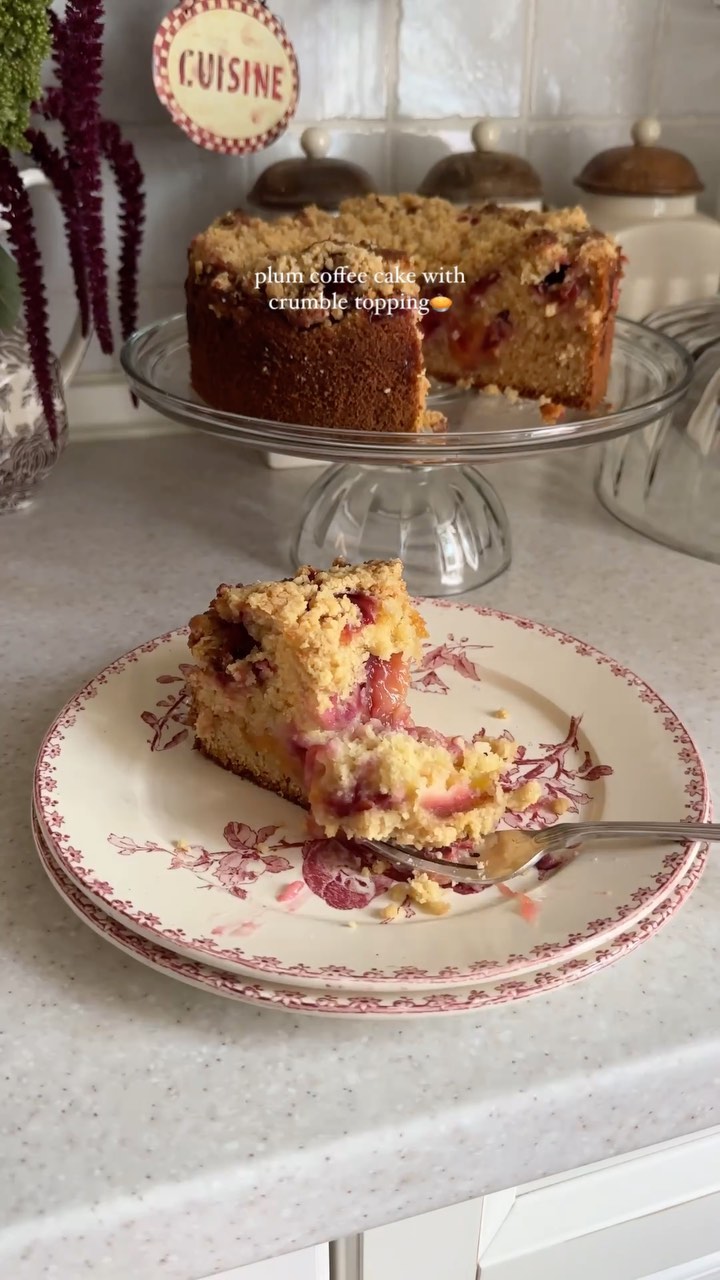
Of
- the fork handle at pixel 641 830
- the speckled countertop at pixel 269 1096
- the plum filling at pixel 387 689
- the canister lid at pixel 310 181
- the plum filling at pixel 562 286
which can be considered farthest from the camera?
the canister lid at pixel 310 181

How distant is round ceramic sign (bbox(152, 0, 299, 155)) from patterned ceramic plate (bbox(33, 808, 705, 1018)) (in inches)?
35.6

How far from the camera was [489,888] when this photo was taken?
2.12 ft

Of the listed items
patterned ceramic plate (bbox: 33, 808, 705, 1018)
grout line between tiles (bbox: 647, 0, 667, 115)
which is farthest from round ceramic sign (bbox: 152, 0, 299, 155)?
patterned ceramic plate (bbox: 33, 808, 705, 1018)

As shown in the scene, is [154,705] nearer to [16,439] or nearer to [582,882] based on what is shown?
[582,882]

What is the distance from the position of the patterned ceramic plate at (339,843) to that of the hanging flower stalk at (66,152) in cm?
35

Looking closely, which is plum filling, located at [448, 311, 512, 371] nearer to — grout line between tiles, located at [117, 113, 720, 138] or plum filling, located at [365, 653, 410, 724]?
grout line between tiles, located at [117, 113, 720, 138]

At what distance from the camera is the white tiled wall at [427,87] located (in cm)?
126

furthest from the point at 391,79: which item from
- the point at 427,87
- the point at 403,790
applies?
the point at 403,790

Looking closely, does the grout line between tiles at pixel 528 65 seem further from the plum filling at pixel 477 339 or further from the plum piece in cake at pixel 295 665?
the plum piece in cake at pixel 295 665

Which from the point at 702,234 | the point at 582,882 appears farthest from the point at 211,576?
the point at 702,234

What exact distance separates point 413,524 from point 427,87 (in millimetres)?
572

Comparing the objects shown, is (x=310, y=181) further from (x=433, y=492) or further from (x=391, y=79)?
(x=433, y=492)
